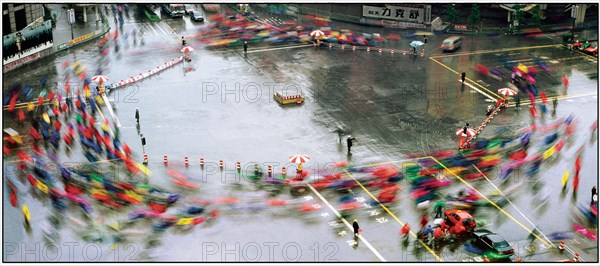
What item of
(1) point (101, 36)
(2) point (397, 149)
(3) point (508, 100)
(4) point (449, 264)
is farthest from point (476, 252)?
(1) point (101, 36)

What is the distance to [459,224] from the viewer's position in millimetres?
62750

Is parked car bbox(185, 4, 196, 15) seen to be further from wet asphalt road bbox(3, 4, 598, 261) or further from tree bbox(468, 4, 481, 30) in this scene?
tree bbox(468, 4, 481, 30)

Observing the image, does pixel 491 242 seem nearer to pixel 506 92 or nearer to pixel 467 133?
pixel 467 133

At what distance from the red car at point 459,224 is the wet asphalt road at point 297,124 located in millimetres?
2161

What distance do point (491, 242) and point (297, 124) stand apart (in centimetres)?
2967

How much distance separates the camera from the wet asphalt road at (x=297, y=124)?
2452 inches

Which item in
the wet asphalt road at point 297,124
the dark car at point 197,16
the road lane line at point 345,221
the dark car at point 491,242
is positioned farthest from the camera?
the dark car at point 197,16

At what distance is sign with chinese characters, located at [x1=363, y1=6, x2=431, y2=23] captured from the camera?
387ft

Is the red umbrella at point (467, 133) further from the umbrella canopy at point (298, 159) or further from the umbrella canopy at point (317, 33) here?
the umbrella canopy at point (317, 33)

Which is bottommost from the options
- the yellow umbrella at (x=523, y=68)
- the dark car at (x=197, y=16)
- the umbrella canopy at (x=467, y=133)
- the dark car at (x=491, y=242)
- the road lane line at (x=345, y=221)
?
the road lane line at (x=345, y=221)

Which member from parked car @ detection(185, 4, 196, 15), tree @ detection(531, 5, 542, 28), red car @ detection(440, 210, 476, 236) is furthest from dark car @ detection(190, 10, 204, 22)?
red car @ detection(440, 210, 476, 236)

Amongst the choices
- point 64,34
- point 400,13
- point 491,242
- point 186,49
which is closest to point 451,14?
point 400,13

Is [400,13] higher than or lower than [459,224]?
higher

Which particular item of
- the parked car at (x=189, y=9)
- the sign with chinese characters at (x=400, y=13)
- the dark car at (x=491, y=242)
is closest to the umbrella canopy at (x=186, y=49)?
the parked car at (x=189, y=9)
